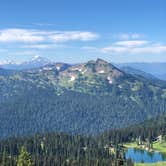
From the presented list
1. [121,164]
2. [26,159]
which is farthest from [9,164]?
[121,164]

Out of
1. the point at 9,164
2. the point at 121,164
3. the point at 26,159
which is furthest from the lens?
the point at 9,164

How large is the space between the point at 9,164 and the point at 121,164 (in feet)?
499

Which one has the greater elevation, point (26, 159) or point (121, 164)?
point (121, 164)

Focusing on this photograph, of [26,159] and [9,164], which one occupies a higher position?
[26,159]

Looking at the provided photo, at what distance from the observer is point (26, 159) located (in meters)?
73.9

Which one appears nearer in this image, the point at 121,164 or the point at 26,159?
the point at 121,164

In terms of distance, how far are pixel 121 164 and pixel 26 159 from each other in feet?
83.3

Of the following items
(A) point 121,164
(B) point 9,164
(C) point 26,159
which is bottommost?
(B) point 9,164

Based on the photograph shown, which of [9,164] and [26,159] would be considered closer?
[26,159]

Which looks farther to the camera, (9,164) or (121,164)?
(9,164)

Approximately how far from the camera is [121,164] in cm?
5438

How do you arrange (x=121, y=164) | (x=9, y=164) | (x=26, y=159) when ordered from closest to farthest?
(x=121, y=164)
(x=26, y=159)
(x=9, y=164)

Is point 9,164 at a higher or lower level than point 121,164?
lower

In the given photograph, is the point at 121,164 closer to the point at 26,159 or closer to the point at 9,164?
the point at 26,159
